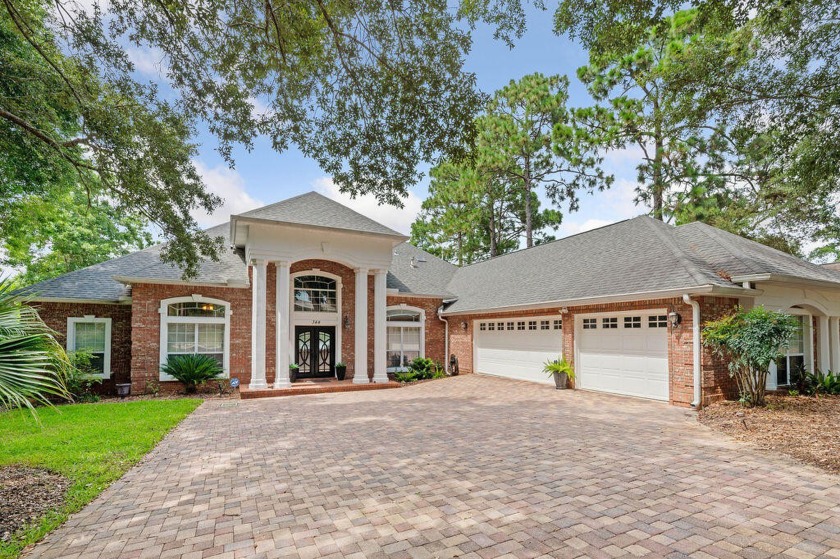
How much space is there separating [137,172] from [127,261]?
784 centimetres

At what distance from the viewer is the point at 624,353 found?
36.1 feet

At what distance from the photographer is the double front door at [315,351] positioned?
→ 14.7 metres

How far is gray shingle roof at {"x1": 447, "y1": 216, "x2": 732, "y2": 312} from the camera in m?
10.3

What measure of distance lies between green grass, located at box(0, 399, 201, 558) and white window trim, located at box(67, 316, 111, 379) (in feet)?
8.23

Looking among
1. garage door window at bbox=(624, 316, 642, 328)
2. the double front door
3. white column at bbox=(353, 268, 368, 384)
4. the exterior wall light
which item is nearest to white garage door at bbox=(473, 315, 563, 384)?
garage door window at bbox=(624, 316, 642, 328)

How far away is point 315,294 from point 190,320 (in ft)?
12.9

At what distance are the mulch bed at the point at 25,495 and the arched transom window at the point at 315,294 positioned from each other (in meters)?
9.21

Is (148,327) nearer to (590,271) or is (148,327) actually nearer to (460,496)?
(460,496)

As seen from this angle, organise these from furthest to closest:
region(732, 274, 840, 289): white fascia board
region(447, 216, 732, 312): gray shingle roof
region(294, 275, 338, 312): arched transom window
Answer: region(294, 275, 338, 312): arched transom window < region(447, 216, 732, 312): gray shingle roof < region(732, 274, 840, 289): white fascia board

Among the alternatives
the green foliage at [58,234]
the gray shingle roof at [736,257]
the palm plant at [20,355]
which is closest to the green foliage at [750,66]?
the gray shingle roof at [736,257]

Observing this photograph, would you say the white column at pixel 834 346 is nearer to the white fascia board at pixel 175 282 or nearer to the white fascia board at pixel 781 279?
the white fascia board at pixel 781 279

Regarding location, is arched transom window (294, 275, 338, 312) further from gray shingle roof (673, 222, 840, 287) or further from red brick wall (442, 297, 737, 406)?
gray shingle roof (673, 222, 840, 287)

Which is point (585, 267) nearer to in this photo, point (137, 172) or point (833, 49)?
point (833, 49)

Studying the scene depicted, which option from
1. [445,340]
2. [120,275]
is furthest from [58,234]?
[445,340]
